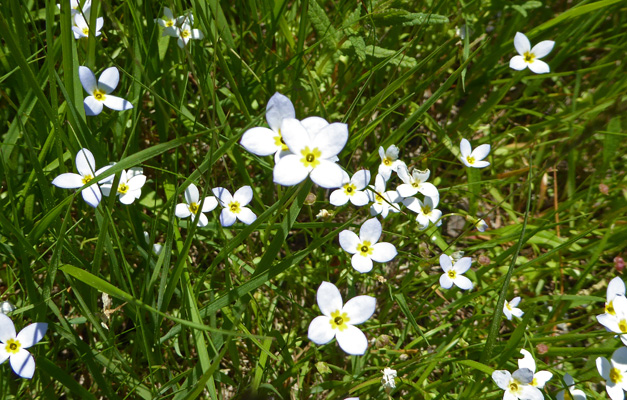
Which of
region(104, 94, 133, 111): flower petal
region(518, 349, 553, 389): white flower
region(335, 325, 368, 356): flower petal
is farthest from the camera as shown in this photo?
region(518, 349, 553, 389): white flower

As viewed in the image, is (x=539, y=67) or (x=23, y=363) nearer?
(x=23, y=363)

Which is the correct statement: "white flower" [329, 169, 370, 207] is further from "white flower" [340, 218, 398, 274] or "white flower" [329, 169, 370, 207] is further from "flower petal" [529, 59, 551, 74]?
"flower petal" [529, 59, 551, 74]

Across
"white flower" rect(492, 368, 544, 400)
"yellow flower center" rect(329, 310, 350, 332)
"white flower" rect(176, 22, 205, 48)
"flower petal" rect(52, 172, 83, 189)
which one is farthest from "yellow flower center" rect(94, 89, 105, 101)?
"white flower" rect(492, 368, 544, 400)

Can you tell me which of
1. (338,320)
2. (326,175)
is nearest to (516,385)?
(338,320)

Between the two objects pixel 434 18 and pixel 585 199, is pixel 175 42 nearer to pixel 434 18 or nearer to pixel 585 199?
pixel 434 18

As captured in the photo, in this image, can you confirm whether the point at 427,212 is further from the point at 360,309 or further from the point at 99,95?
the point at 99,95

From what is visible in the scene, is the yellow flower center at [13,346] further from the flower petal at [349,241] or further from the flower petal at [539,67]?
the flower petal at [539,67]

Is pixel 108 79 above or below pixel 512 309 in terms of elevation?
above
